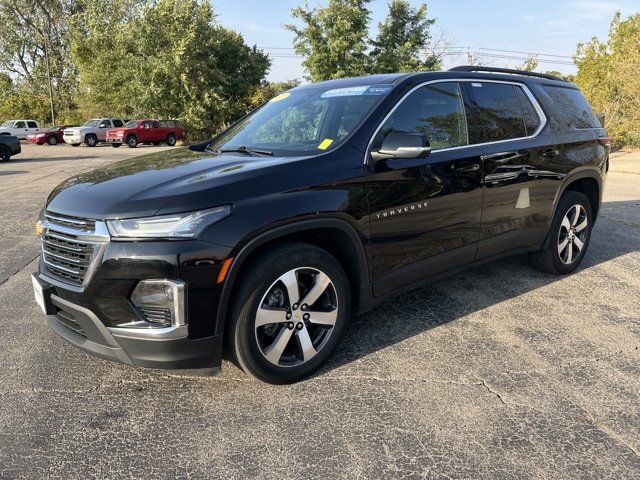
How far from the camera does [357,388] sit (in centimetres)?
299

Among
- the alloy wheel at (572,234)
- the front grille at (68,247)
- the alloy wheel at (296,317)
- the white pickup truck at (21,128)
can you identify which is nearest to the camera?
the front grille at (68,247)

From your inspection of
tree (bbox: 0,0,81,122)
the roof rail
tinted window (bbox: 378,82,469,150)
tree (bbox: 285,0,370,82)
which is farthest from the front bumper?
tree (bbox: 0,0,81,122)

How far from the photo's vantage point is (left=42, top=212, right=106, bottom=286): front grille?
2.63 m

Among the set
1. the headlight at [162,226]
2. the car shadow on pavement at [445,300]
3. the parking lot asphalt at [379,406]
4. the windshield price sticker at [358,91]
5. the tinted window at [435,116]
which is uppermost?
the windshield price sticker at [358,91]

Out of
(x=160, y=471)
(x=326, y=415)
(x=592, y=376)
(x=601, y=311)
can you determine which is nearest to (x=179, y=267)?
(x=160, y=471)

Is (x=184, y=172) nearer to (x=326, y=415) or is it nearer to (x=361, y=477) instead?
(x=326, y=415)

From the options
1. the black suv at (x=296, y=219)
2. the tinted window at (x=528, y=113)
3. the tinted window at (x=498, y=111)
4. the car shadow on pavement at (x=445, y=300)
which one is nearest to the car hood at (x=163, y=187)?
the black suv at (x=296, y=219)

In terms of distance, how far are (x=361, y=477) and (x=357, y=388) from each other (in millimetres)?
741

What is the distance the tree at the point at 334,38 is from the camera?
94.0 ft

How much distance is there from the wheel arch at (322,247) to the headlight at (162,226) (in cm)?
25

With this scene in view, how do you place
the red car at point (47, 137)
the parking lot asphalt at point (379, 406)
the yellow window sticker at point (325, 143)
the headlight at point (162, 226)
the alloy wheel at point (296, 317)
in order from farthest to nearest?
the red car at point (47, 137)
the yellow window sticker at point (325, 143)
the alloy wheel at point (296, 317)
the headlight at point (162, 226)
the parking lot asphalt at point (379, 406)

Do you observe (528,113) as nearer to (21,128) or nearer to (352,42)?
(352,42)

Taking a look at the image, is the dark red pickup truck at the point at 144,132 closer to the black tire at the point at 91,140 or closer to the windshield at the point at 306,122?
the black tire at the point at 91,140

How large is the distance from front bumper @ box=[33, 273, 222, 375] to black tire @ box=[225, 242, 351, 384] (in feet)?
0.50
